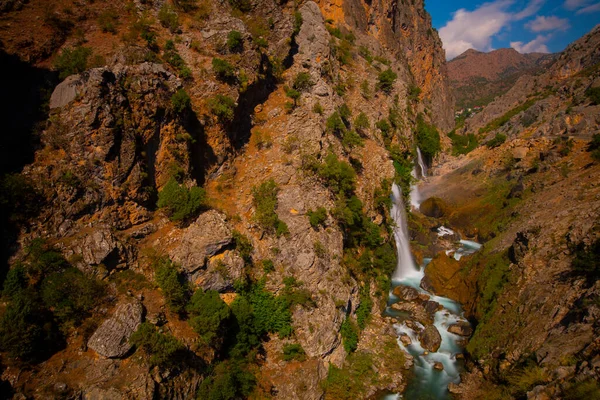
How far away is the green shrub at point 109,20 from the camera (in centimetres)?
1983

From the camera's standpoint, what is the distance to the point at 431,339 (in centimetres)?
2158

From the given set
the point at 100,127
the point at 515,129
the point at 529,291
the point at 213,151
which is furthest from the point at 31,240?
the point at 515,129

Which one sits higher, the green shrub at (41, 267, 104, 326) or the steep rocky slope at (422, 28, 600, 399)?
the green shrub at (41, 267, 104, 326)

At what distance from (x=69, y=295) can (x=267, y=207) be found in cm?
1074

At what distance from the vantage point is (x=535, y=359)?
50.8 ft

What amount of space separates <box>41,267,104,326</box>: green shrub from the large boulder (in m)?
20.4

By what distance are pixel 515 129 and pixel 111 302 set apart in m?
78.7

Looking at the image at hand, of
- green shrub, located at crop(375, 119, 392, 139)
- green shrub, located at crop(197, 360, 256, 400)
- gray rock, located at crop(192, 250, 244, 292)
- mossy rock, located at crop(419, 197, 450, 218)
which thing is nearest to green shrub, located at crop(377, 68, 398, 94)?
green shrub, located at crop(375, 119, 392, 139)

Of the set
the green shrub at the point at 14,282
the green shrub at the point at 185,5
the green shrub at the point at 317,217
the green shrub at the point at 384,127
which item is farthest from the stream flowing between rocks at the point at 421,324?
the green shrub at the point at 185,5

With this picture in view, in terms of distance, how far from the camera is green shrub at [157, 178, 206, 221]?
1652 cm

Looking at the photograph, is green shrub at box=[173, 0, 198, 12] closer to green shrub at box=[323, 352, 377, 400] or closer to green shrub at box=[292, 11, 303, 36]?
green shrub at box=[292, 11, 303, 36]

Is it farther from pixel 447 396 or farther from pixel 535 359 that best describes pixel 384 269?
pixel 535 359

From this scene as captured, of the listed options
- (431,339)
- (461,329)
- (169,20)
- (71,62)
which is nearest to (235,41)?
(169,20)

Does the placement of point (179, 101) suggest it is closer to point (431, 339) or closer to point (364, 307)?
point (364, 307)
